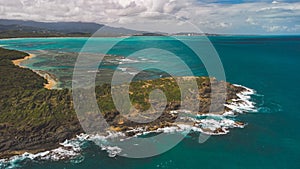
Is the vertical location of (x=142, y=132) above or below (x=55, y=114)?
below

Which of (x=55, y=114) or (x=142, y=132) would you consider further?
(x=55, y=114)

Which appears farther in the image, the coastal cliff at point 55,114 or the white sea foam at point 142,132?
the coastal cliff at point 55,114

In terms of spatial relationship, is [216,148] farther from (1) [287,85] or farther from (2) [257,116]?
(1) [287,85]

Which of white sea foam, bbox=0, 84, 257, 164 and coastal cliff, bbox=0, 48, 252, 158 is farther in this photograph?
coastal cliff, bbox=0, 48, 252, 158

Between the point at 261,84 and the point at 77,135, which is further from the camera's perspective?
the point at 261,84

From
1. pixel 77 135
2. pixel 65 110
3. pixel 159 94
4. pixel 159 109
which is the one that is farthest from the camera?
pixel 159 94

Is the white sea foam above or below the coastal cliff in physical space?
below

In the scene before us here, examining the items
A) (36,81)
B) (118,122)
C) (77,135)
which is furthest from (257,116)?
(36,81)

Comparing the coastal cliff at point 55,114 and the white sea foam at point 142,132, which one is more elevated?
the coastal cliff at point 55,114
